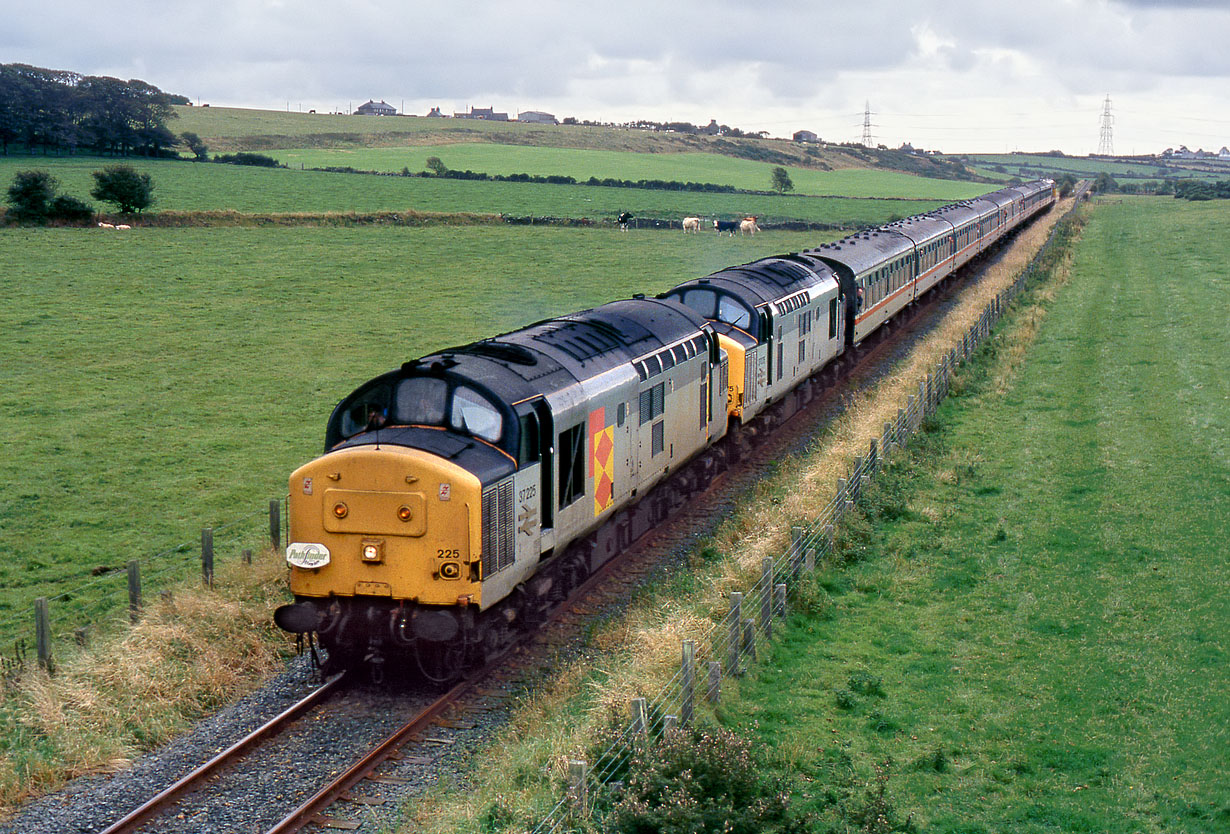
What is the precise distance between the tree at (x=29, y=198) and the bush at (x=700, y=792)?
68447mm

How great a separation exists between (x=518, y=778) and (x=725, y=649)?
396cm

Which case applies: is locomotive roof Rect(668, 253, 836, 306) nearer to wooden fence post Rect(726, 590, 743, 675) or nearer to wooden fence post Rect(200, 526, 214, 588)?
wooden fence post Rect(200, 526, 214, 588)

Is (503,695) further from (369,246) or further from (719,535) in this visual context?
(369,246)

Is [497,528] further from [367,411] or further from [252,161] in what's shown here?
[252,161]

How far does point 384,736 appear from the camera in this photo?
14.2 metres

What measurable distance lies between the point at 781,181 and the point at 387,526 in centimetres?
12696

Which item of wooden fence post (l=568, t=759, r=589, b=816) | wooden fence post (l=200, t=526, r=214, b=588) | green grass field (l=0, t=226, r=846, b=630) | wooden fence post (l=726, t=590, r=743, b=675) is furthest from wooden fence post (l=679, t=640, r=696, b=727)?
green grass field (l=0, t=226, r=846, b=630)

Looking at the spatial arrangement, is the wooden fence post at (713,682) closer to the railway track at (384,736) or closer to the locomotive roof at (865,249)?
the railway track at (384,736)

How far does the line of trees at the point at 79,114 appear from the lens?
114 m

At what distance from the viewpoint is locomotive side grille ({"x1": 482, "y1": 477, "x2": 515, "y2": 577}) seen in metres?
14.6

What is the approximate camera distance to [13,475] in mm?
27484

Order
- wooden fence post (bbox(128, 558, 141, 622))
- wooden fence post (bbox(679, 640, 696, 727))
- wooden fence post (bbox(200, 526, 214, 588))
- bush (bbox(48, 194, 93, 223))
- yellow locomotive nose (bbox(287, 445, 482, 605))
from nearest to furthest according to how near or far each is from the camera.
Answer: wooden fence post (bbox(679, 640, 696, 727)) → yellow locomotive nose (bbox(287, 445, 482, 605)) → wooden fence post (bbox(128, 558, 141, 622)) → wooden fence post (bbox(200, 526, 214, 588)) → bush (bbox(48, 194, 93, 223))

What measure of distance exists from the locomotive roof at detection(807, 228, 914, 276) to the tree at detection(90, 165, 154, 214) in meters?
47.7

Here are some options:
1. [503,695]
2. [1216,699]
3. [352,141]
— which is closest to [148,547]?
[503,695]
